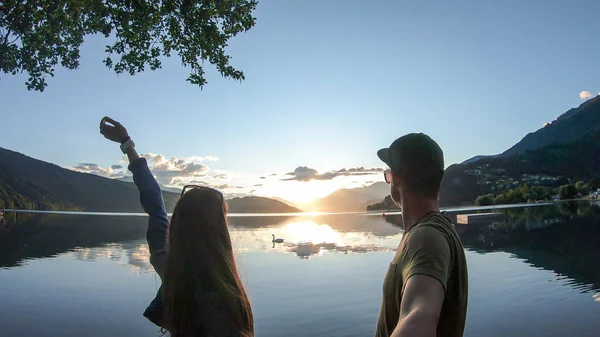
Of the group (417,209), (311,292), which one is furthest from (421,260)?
(311,292)

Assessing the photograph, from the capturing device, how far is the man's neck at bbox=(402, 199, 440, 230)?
8.39 ft

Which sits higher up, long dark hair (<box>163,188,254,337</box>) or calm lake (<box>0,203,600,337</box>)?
long dark hair (<box>163,188,254,337</box>)

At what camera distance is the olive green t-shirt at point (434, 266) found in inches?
80.3

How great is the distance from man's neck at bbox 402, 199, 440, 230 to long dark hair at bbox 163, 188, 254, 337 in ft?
3.67

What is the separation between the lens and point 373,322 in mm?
16469

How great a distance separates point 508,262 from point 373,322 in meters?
18.2

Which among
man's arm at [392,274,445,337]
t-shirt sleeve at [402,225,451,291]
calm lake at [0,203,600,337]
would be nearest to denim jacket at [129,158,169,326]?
t-shirt sleeve at [402,225,451,291]

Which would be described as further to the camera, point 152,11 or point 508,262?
point 508,262

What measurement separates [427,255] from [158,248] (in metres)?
2.01

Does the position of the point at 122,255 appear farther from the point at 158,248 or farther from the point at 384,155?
the point at 384,155

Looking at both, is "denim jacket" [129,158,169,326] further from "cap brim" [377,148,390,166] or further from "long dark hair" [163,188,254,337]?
"cap brim" [377,148,390,166]

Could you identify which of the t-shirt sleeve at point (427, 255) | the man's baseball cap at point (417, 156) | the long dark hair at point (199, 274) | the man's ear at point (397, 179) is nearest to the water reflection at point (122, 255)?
the long dark hair at point (199, 274)

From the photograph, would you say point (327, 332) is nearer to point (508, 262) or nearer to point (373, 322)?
point (373, 322)

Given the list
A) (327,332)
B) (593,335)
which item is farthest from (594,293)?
(327,332)
